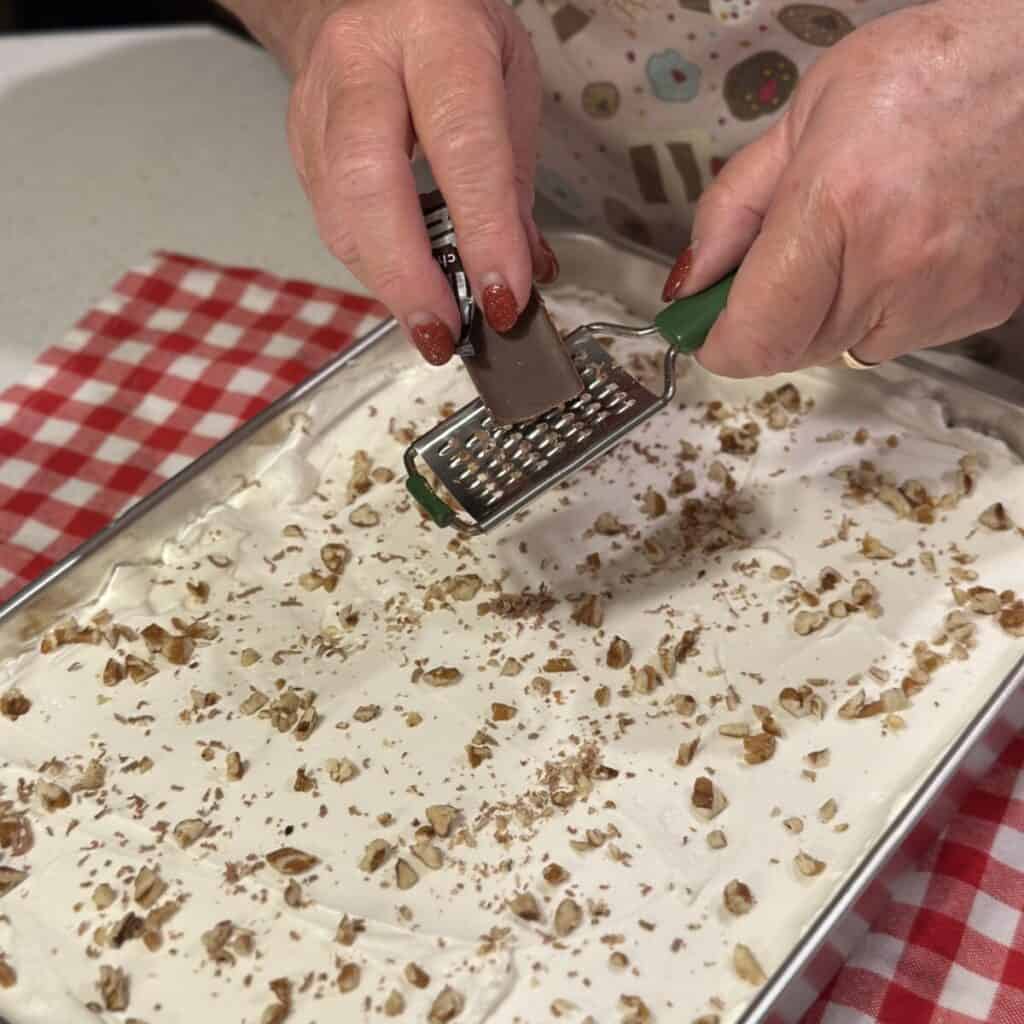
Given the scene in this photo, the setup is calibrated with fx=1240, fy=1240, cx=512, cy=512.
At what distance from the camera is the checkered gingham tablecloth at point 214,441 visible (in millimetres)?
892

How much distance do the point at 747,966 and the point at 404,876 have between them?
0.24 m

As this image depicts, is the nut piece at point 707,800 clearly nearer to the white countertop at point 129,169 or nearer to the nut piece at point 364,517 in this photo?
the nut piece at point 364,517

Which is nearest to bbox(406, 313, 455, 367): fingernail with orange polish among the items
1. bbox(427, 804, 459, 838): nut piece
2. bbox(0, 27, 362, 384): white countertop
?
bbox(427, 804, 459, 838): nut piece

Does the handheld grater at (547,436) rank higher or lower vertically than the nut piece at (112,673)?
higher

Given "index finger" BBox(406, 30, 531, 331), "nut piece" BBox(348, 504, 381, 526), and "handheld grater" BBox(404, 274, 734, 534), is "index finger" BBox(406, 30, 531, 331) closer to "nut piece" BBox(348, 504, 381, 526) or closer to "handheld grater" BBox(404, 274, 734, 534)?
"handheld grater" BBox(404, 274, 734, 534)

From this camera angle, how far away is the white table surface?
4.83ft

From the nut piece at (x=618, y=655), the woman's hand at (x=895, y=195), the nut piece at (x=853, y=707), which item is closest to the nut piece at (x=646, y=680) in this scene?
the nut piece at (x=618, y=655)

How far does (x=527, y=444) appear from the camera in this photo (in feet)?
3.13

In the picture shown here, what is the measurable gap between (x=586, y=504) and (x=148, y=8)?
1.55 m

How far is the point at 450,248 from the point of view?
910 millimetres

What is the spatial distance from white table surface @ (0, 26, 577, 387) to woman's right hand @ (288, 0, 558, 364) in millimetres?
505

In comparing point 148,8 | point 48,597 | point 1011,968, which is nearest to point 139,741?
point 48,597

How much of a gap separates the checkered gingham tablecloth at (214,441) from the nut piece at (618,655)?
270mm

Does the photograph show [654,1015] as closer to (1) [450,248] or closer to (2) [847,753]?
(2) [847,753]
